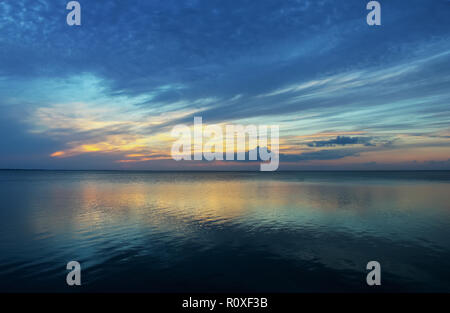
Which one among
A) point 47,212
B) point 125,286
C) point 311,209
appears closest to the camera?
point 125,286

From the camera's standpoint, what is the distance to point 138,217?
101 ft

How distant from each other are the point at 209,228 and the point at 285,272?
12030 millimetres

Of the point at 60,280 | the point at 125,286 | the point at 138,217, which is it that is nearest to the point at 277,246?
the point at 125,286

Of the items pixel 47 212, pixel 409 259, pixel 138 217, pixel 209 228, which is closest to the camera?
pixel 409 259

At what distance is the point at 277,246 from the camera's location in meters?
19.7

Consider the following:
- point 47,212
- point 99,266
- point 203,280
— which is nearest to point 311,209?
point 203,280

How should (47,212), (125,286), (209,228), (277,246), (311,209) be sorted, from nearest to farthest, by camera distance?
(125,286)
(277,246)
(209,228)
(47,212)
(311,209)

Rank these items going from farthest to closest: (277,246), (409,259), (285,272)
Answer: (277,246)
(409,259)
(285,272)
